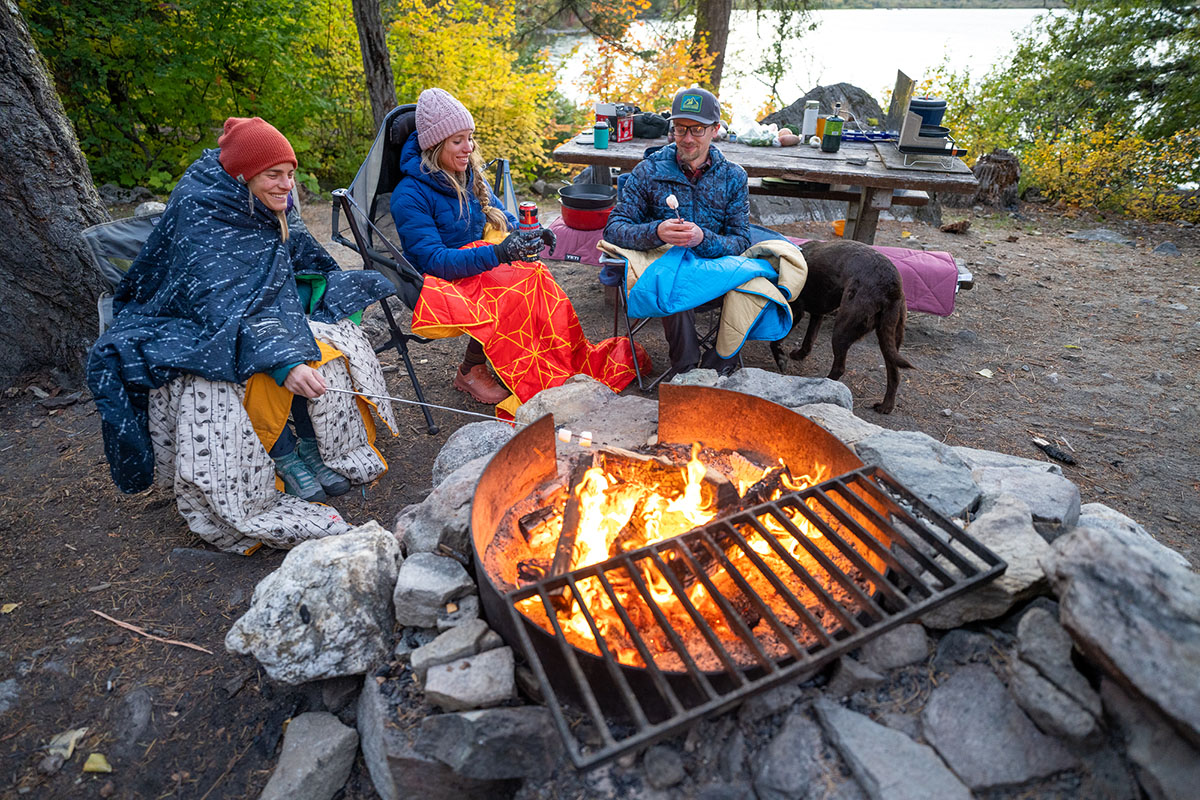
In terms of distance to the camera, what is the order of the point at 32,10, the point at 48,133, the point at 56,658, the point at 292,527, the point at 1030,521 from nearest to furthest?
the point at 1030,521, the point at 56,658, the point at 292,527, the point at 48,133, the point at 32,10

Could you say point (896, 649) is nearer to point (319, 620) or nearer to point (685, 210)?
point (319, 620)

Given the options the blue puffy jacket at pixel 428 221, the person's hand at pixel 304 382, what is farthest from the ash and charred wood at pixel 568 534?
the blue puffy jacket at pixel 428 221

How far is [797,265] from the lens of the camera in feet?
11.6

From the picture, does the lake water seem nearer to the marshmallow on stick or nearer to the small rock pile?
the marshmallow on stick

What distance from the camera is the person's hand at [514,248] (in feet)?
11.3

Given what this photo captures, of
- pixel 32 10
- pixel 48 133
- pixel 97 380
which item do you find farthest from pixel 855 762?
pixel 32 10

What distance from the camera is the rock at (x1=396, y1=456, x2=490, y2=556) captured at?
2086mm

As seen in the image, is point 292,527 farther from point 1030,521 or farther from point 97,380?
point 1030,521

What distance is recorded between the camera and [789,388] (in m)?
3.00

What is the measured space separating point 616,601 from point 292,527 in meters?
1.67

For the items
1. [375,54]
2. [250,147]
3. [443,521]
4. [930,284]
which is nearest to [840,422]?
[443,521]

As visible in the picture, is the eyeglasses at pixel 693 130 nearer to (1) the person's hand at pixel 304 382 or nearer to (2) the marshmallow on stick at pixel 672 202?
(2) the marshmallow on stick at pixel 672 202

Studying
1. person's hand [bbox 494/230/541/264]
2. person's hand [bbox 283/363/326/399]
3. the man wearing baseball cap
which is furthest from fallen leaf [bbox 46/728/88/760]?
the man wearing baseball cap

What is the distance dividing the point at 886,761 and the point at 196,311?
280cm
